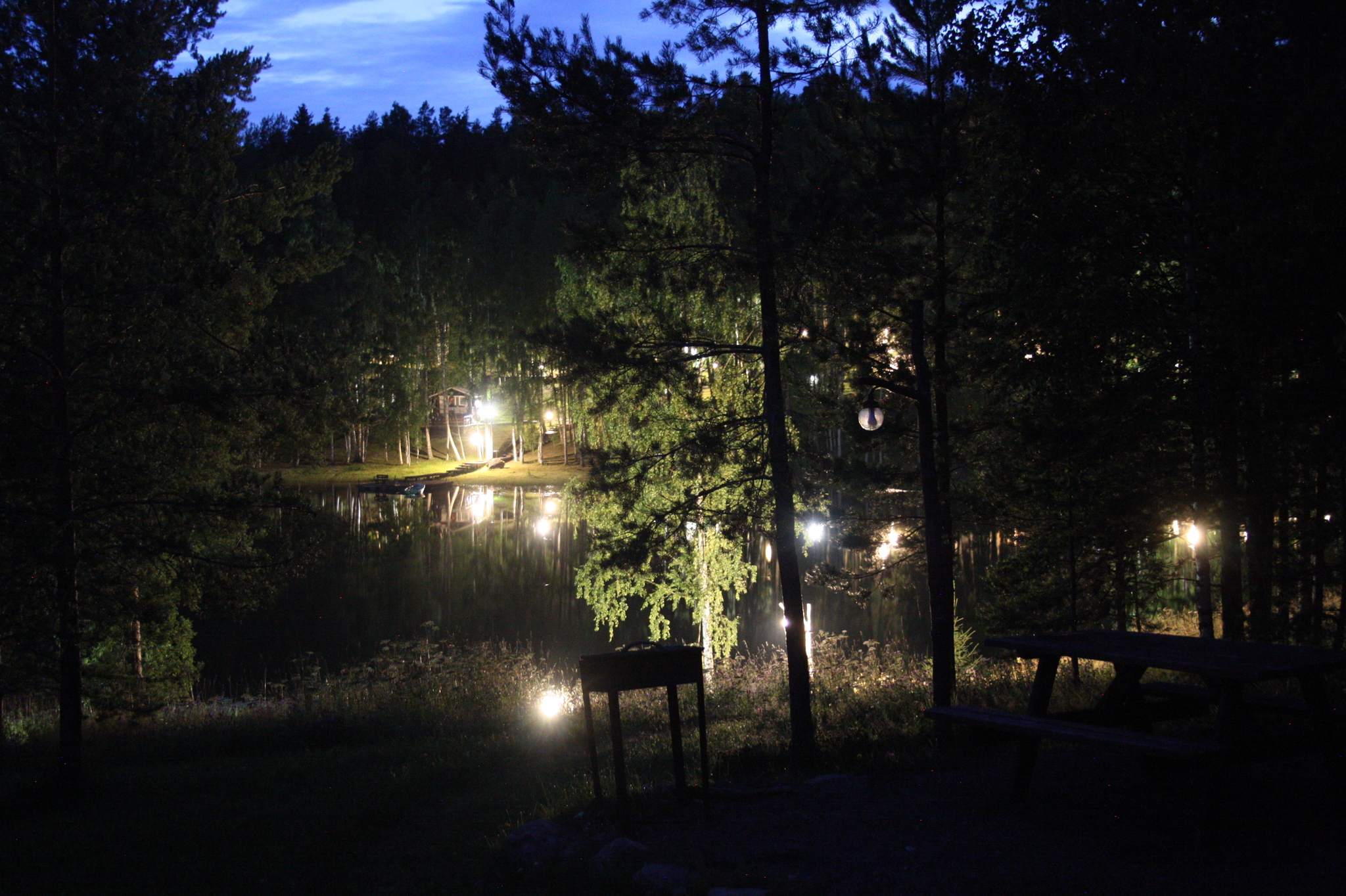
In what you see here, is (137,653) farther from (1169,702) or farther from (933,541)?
(1169,702)

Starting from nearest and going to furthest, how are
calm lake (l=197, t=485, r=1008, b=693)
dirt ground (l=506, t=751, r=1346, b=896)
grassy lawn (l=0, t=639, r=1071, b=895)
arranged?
dirt ground (l=506, t=751, r=1346, b=896), grassy lawn (l=0, t=639, r=1071, b=895), calm lake (l=197, t=485, r=1008, b=693)

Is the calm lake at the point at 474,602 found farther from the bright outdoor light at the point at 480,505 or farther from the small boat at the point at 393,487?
the small boat at the point at 393,487

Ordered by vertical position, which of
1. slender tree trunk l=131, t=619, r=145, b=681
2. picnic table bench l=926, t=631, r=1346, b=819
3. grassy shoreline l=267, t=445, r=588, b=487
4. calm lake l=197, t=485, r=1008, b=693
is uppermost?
grassy shoreline l=267, t=445, r=588, b=487

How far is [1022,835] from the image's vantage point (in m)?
5.83

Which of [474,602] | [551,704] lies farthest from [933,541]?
[474,602]

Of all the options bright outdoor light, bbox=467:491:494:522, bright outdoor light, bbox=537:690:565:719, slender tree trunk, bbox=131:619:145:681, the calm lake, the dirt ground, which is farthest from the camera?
bright outdoor light, bbox=467:491:494:522

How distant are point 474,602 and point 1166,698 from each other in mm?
19768

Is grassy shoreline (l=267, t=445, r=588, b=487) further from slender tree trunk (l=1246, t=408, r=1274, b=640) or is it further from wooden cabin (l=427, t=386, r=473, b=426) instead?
slender tree trunk (l=1246, t=408, r=1274, b=640)

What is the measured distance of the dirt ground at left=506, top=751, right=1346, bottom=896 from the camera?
16.5 ft

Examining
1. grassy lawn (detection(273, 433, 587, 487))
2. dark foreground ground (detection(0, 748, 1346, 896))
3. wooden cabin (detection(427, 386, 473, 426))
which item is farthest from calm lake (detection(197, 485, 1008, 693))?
wooden cabin (detection(427, 386, 473, 426))

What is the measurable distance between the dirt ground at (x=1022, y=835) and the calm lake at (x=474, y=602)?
23.6 ft

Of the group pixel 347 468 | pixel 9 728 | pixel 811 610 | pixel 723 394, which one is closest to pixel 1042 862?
pixel 723 394

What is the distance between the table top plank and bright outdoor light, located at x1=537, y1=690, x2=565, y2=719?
8.53 m

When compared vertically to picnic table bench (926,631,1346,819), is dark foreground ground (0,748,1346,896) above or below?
below
